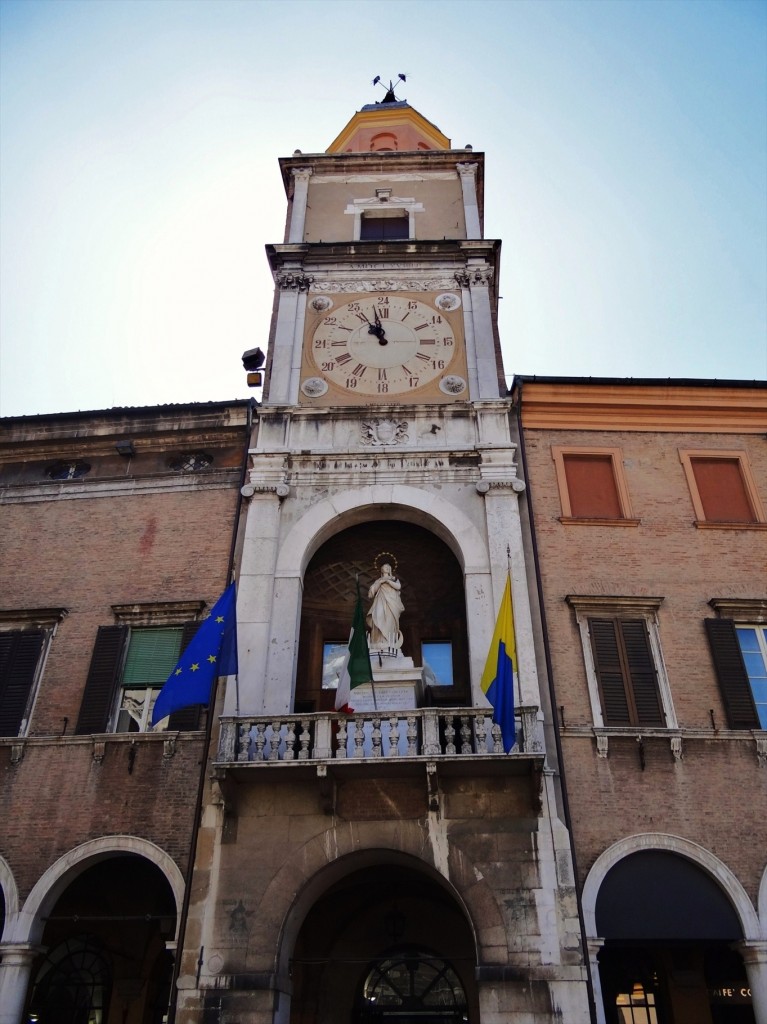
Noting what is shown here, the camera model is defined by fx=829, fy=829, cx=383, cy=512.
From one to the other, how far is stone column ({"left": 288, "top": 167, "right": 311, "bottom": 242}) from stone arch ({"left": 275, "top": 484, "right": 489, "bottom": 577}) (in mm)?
8761

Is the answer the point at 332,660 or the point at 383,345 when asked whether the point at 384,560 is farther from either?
the point at 383,345

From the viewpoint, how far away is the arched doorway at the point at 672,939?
496 inches

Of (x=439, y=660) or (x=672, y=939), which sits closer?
(x=672, y=939)

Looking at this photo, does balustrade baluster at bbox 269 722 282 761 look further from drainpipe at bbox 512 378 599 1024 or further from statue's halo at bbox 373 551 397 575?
statue's halo at bbox 373 551 397 575

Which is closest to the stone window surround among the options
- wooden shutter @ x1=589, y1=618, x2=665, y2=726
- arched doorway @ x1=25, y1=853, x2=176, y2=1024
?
wooden shutter @ x1=589, y1=618, x2=665, y2=726

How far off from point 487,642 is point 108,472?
30.1ft

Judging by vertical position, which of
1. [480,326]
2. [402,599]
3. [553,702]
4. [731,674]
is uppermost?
[480,326]

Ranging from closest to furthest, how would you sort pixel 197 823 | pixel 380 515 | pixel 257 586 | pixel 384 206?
pixel 197 823 < pixel 257 586 < pixel 380 515 < pixel 384 206

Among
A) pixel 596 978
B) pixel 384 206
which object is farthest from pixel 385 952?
pixel 384 206

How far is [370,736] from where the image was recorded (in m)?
13.2

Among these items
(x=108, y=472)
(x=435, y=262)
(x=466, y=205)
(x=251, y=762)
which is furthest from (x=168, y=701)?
(x=466, y=205)

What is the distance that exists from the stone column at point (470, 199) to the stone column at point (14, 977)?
18.3 metres

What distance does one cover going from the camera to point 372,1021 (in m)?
15.2

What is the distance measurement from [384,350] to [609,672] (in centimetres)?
903
